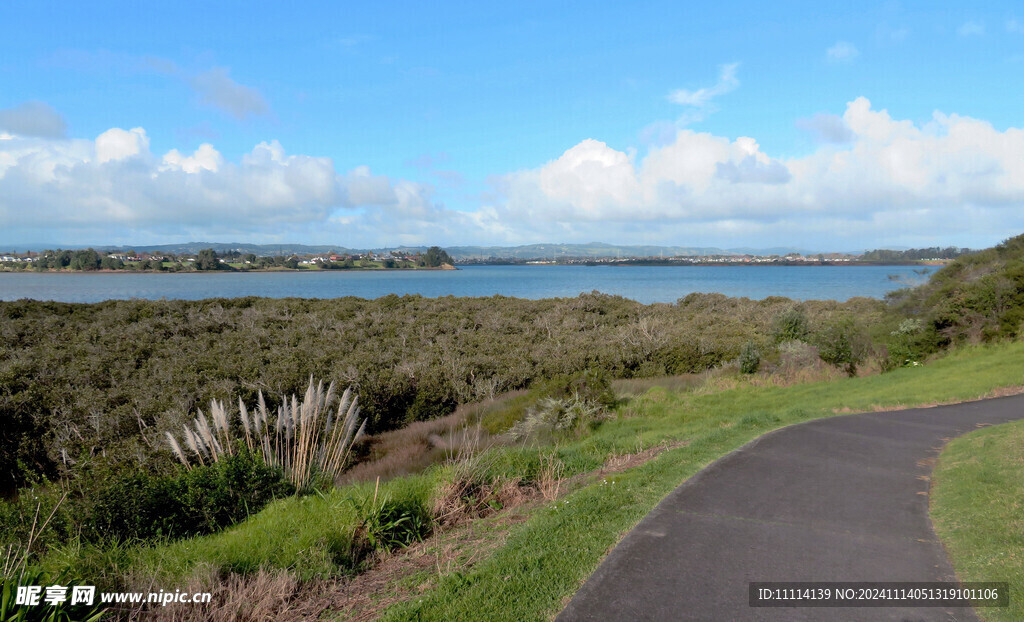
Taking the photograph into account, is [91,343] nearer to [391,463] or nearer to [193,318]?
[193,318]

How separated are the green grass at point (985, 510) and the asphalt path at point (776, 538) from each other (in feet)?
0.49

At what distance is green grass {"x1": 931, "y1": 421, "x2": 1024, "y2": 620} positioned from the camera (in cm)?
426

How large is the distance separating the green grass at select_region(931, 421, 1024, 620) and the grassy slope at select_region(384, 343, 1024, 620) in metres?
2.47

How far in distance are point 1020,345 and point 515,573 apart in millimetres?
21713

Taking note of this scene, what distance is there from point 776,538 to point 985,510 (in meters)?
2.16

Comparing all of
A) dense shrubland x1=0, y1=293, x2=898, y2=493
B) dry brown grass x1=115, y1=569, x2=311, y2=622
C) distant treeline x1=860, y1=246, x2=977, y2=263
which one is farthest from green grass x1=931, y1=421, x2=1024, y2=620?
distant treeline x1=860, y1=246, x2=977, y2=263

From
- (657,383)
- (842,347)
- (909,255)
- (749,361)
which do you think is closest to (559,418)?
(657,383)

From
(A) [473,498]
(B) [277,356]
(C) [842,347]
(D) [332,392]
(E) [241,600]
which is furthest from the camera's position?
(C) [842,347]

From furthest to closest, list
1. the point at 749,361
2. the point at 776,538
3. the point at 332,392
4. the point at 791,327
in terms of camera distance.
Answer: the point at 791,327, the point at 749,361, the point at 332,392, the point at 776,538

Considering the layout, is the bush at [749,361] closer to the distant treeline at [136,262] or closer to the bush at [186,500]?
the bush at [186,500]

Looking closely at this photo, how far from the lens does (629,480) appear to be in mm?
6738

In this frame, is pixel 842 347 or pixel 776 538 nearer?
pixel 776 538

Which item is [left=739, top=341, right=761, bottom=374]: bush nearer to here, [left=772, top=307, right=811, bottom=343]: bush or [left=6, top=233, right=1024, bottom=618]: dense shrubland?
[left=6, top=233, right=1024, bottom=618]: dense shrubland

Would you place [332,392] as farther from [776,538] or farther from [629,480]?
[776,538]
